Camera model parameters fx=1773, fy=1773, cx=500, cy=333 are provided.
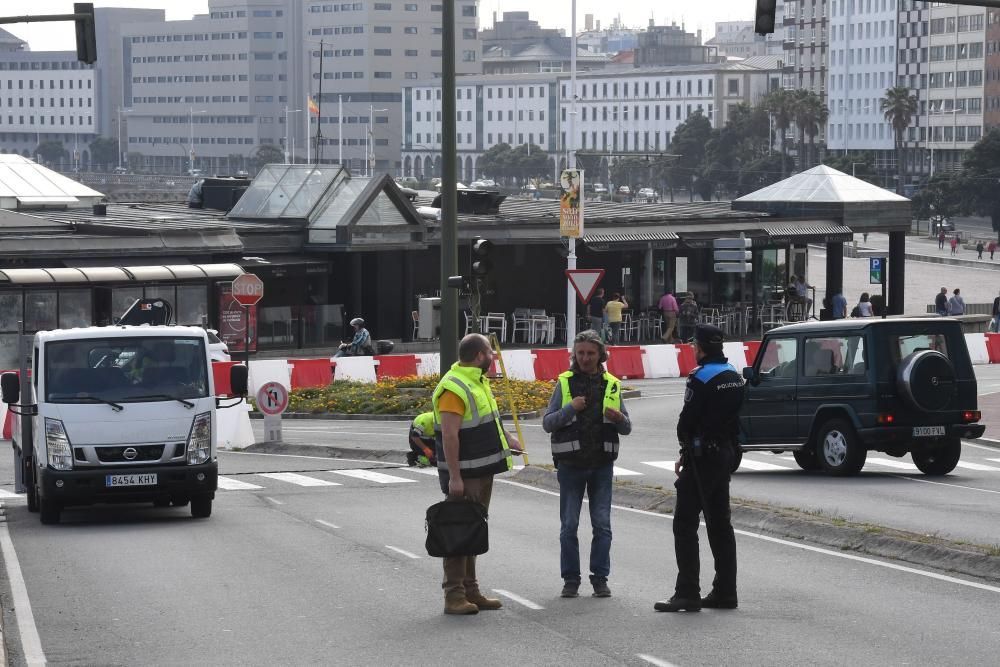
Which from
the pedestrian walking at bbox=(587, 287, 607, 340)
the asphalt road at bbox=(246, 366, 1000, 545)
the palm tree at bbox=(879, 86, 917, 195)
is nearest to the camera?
the asphalt road at bbox=(246, 366, 1000, 545)

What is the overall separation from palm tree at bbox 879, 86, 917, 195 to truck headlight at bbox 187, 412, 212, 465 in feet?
546

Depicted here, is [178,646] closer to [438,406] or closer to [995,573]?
[438,406]

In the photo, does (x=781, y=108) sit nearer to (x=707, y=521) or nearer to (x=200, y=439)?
(x=200, y=439)

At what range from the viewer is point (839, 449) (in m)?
20.6

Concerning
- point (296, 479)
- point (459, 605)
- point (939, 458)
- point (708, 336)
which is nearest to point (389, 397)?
point (296, 479)

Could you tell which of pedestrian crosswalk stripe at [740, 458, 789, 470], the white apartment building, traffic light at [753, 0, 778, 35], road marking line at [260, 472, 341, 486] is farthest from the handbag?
the white apartment building

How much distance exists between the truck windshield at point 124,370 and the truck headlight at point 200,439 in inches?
9.6

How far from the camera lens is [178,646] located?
9.93 m

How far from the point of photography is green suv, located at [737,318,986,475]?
1986 cm

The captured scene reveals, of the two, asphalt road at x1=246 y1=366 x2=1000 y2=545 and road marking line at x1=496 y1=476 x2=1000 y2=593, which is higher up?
road marking line at x1=496 y1=476 x2=1000 y2=593

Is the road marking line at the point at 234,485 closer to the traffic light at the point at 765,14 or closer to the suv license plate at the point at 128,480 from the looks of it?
the suv license plate at the point at 128,480

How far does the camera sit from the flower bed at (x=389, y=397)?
104ft

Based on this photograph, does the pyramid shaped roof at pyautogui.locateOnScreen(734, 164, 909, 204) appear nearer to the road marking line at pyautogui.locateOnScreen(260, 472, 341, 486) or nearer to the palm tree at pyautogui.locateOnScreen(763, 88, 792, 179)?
the road marking line at pyautogui.locateOnScreen(260, 472, 341, 486)

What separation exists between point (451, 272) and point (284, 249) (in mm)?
25741
